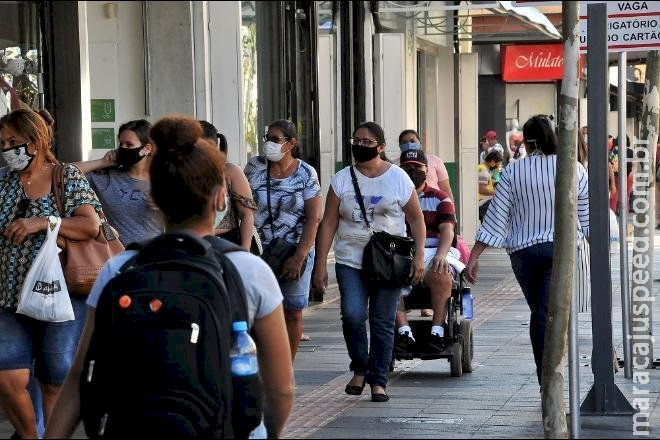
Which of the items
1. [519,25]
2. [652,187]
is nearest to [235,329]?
[652,187]

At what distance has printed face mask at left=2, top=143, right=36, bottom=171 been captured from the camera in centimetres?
670

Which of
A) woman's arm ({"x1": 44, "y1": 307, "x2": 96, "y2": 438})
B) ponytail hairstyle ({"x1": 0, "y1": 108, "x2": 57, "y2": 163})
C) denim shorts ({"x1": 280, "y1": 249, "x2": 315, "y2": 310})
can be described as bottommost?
denim shorts ({"x1": 280, "y1": 249, "x2": 315, "y2": 310})

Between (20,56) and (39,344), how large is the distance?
4.60 metres

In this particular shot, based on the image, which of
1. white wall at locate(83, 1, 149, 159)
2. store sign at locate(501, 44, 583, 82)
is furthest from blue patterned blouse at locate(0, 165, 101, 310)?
store sign at locate(501, 44, 583, 82)

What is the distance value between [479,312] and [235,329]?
11.0 meters

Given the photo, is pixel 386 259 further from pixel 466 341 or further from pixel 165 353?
pixel 165 353

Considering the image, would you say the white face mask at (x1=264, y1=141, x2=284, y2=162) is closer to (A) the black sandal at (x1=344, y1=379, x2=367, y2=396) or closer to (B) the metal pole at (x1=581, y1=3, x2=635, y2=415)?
(A) the black sandal at (x1=344, y1=379, x2=367, y2=396)

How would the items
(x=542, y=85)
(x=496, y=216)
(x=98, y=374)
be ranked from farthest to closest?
(x=542, y=85) → (x=496, y=216) → (x=98, y=374)

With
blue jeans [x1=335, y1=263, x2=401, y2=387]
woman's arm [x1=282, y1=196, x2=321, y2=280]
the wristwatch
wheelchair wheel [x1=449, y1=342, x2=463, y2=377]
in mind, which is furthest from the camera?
wheelchair wheel [x1=449, y1=342, x2=463, y2=377]

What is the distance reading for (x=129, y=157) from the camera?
7.93 m

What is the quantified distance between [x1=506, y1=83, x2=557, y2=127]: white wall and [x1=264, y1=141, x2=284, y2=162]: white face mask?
35.1 m

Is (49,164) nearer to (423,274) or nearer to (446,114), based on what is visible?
(423,274)

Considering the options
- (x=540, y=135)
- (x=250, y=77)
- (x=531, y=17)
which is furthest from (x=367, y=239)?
(x=531, y=17)

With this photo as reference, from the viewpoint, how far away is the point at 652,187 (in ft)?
35.6
